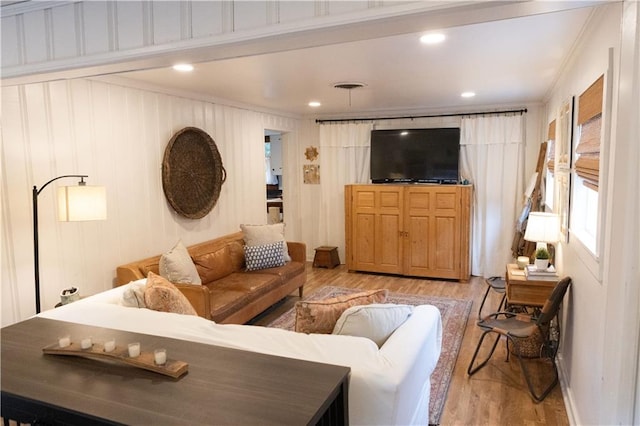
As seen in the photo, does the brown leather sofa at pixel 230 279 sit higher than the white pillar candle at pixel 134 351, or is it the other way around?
the white pillar candle at pixel 134 351

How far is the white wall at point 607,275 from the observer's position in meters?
1.22

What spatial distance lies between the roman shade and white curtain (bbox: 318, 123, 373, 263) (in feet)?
13.3

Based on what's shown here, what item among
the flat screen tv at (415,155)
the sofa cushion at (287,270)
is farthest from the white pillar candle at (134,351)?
the flat screen tv at (415,155)

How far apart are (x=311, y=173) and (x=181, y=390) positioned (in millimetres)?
5671

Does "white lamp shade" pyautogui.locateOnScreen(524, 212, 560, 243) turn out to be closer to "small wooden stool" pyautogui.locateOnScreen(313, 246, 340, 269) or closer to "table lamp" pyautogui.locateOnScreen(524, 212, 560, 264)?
"table lamp" pyautogui.locateOnScreen(524, 212, 560, 264)

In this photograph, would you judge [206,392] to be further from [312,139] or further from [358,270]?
[312,139]

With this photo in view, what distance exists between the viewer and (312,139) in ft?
23.0

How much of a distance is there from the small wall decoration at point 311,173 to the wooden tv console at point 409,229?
0.82 m

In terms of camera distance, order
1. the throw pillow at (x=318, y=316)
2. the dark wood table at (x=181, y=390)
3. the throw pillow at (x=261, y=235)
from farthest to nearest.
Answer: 1. the throw pillow at (x=261, y=235)
2. the throw pillow at (x=318, y=316)
3. the dark wood table at (x=181, y=390)

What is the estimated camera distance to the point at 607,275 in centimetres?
152

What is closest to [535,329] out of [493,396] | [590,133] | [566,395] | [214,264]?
[566,395]

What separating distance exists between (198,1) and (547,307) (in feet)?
9.12

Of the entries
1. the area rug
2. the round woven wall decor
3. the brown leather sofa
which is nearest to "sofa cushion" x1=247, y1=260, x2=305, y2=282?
the brown leather sofa

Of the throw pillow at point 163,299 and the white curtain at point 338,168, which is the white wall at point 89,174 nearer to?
the throw pillow at point 163,299
